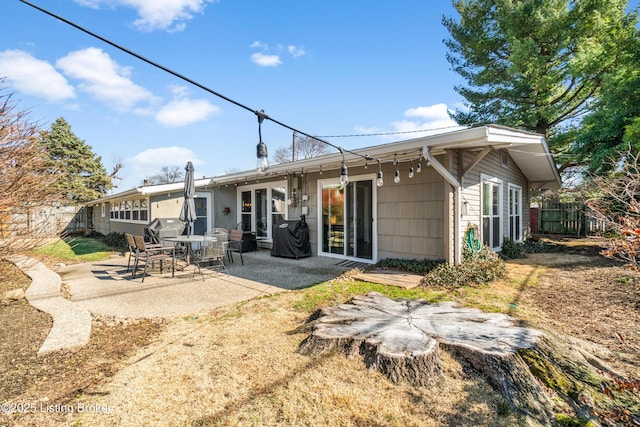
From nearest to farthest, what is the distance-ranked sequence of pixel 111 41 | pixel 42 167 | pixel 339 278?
1. pixel 111 41
2. pixel 42 167
3. pixel 339 278

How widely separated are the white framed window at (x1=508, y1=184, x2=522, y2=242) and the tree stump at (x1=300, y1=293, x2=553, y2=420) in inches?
307

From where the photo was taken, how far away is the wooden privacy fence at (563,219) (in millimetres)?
13012

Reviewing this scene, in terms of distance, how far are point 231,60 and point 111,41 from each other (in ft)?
20.6

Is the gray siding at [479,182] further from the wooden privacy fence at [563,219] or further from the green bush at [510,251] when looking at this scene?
the wooden privacy fence at [563,219]

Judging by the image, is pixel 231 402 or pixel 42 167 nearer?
pixel 231 402

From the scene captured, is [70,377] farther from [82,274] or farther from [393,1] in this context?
[393,1]

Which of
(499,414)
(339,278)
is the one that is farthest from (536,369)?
(339,278)

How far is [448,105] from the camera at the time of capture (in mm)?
14875

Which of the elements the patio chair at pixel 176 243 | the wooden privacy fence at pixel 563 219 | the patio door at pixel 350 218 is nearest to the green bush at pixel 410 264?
the patio door at pixel 350 218

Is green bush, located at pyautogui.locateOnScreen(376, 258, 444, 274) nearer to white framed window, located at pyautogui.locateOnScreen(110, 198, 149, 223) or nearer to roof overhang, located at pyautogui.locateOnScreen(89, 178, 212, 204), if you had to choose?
roof overhang, located at pyautogui.locateOnScreen(89, 178, 212, 204)

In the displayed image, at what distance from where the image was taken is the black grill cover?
7.89 metres

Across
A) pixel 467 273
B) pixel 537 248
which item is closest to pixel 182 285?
pixel 467 273

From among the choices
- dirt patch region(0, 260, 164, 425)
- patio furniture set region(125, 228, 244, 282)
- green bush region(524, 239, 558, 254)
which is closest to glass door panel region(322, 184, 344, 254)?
patio furniture set region(125, 228, 244, 282)

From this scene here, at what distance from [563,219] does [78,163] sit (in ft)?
96.4
